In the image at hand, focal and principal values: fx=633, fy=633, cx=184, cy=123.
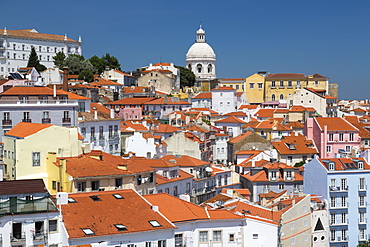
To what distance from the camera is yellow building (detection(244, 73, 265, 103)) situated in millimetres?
118625

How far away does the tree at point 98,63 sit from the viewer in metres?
122

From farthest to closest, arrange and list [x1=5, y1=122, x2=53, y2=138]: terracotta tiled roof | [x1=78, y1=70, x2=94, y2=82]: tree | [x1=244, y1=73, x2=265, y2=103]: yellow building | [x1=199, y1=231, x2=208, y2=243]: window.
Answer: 1. [x1=244, y1=73, x2=265, y2=103]: yellow building
2. [x1=78, y1=70, x2=94, y2=82]: tree
3. [x1=5, y1=122, x2=53, y2=138]: terracotta tiled roof
4. [x1=199, y1=231, x2=208, y2=243]: window

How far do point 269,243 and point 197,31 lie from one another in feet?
415

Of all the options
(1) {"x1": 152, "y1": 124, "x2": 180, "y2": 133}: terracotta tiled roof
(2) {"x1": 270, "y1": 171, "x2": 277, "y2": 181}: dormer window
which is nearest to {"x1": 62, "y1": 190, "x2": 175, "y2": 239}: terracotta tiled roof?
(2) {"x1": 270, "y1": 171, "x2": 277, "y2": 181}: dormer window

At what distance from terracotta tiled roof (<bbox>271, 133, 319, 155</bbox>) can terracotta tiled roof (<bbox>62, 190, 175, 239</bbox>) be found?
37.2 meters

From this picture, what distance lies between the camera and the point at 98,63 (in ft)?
403

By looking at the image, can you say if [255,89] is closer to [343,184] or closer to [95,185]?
[343,184]

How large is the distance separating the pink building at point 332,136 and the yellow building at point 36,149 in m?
39.1

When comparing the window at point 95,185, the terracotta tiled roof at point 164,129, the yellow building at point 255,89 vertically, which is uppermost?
the yellow building at point 255,89

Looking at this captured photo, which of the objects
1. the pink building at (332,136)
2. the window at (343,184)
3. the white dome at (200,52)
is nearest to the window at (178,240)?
the window at (343,184)

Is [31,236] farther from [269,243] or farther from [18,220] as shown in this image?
[269,243]

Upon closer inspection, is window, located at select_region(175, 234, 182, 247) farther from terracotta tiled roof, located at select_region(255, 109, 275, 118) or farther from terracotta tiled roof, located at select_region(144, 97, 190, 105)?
terracotta tiled roof, located at select_region(255, 109, 275, 118)

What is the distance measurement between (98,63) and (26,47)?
25818 mm

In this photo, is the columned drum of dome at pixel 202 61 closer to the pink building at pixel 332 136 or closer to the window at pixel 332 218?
the pink building at pixel 332 136
